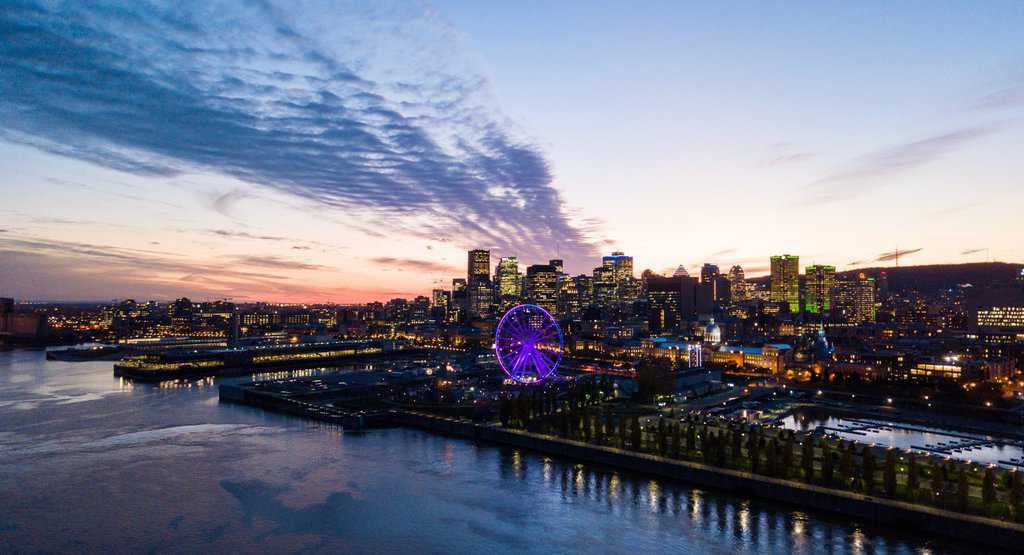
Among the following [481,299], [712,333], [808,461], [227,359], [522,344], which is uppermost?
[481,299]

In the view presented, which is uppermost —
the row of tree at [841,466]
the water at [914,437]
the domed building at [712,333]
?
the domed building at [712,333]

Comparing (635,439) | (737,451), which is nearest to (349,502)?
(635,439)

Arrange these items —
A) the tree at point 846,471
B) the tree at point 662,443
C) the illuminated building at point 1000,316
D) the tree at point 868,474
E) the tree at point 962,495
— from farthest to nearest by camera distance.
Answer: the illuminated building at point 1000,316 < the tree at point 662,443 < the tree at point 846,471 < the tree at point 868,474 < the tree at point 962,495

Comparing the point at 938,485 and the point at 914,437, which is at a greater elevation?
the point at 938,485

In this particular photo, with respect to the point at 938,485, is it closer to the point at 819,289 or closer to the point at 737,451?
the point at 737,451

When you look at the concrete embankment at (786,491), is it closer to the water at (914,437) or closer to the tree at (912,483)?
the tree at (912,483)

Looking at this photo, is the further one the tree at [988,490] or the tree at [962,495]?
the tree at [962,495]

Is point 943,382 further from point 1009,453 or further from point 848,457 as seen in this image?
point 848,457

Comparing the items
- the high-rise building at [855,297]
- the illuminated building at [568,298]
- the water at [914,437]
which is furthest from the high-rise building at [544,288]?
the water at [914,437]
